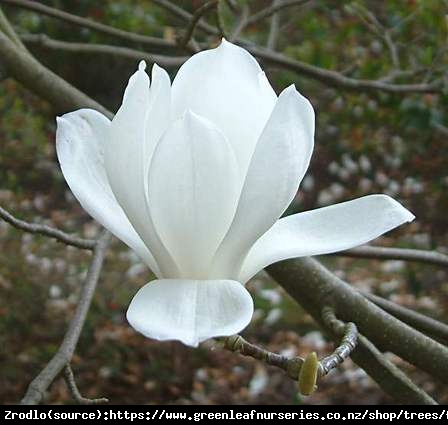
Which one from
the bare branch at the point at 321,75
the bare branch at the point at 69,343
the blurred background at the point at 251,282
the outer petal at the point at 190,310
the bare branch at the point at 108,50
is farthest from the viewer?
the blurred background at the point at 251,282

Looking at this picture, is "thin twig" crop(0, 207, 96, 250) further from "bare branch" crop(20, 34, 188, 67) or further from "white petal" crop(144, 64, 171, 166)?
"bare branch" crop(20, 34, 188, 67)

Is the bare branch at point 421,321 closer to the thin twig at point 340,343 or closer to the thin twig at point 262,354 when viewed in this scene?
the thin twig at point 340,343

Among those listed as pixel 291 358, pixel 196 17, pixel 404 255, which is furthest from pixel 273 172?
pixel 196 17

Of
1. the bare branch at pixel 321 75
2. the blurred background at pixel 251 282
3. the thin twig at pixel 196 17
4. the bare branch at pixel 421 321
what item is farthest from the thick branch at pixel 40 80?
the blurred background at pixel 251 282

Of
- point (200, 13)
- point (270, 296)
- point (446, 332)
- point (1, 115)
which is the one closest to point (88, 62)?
point (1, 115)

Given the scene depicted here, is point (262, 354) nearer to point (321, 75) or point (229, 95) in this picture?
point (229, 95)

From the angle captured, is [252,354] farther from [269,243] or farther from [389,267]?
[389,267]

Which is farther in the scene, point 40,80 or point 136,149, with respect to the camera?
point 40,80
